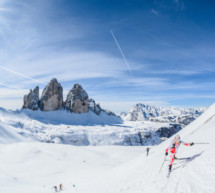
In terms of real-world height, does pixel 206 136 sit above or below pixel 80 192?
above

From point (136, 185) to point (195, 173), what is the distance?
4072mm

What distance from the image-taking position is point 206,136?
13.9 m

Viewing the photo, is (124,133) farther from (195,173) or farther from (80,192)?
(195,173)

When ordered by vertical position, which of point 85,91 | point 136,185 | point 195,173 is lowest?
point 136,185

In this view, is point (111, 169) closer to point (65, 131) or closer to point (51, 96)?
point (65, 131)

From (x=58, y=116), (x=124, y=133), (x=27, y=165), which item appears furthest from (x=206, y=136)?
(x=58, y=116)

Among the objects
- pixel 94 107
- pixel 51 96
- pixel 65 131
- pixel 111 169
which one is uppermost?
pixel 51 96

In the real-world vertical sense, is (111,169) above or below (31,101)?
below

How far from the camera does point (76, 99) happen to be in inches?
6161

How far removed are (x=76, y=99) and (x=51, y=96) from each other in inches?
899

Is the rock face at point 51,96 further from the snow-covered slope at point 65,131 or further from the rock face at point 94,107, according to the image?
the rock face at point 94,107

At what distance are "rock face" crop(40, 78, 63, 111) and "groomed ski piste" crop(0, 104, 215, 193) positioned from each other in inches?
2802

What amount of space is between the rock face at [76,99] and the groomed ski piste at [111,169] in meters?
85.0

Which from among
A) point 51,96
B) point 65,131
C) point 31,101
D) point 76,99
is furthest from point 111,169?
point 76,99
